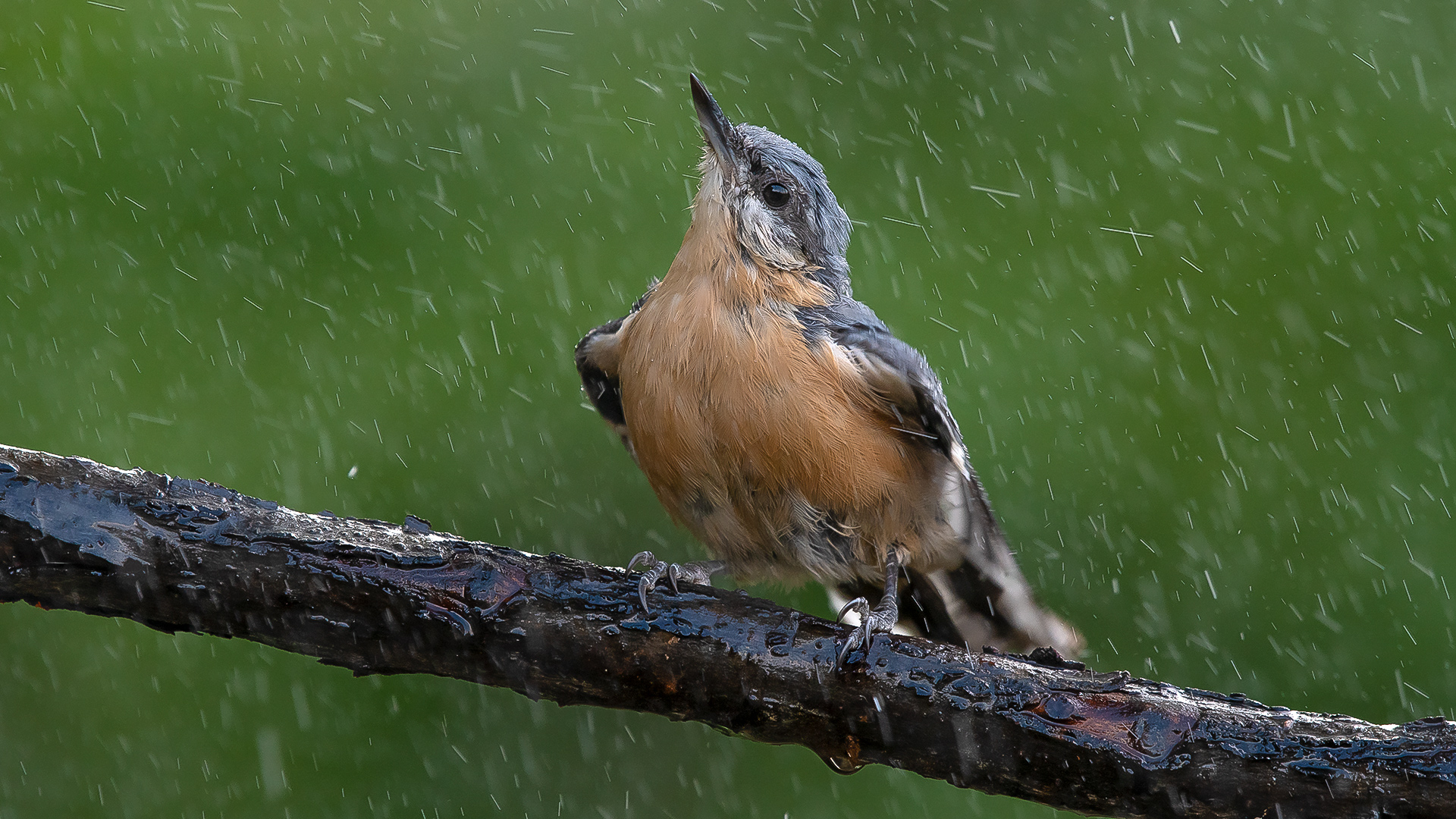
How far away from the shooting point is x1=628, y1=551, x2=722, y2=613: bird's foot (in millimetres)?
2943

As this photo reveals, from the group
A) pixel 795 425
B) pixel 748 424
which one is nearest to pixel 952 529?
pixel 795 425

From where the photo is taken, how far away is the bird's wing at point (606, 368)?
409 centimetres

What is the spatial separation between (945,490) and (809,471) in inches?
23.3

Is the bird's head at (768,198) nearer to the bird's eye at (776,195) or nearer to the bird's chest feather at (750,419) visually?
the bird's eye at (776,195)

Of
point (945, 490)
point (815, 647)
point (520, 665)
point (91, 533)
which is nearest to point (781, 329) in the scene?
point (945, 490)

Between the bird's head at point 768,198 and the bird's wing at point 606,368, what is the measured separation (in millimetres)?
420

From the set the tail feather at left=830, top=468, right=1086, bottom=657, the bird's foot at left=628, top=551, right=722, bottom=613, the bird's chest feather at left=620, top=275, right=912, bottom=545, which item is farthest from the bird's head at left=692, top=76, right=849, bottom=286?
the bird's foot at left=628, top=551, right=722, bottom=613

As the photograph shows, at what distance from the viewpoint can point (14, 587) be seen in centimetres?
279

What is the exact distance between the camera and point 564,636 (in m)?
2.84

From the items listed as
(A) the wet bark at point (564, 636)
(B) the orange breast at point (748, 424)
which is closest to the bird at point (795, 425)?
→ (B) the orange breast at point (748, 424)

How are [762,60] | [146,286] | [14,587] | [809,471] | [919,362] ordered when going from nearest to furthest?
[14,587], [809,471], [919,362], [146,286], [762,60]

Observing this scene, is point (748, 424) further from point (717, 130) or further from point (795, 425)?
point (717, 130)

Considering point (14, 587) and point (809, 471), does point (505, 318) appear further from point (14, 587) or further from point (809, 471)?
point (14, 587)

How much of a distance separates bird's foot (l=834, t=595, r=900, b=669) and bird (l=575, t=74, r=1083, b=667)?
0.01m
